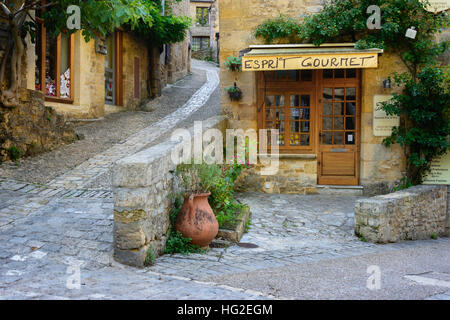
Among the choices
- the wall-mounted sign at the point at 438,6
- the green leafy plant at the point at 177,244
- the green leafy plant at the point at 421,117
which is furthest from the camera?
the wall-mounted sign at the point at 438,6

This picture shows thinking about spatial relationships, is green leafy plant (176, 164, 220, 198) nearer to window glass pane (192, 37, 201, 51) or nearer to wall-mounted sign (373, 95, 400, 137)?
wall-mounted sign (373, 95, 400, 137)

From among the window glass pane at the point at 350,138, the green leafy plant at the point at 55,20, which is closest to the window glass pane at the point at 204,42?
the green leafy plant at the point at 55,20

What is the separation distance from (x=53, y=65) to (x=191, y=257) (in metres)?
8.01

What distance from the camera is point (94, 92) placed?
1171 centimetres

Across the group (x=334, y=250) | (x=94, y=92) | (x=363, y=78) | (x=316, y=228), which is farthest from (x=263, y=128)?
(x=94, y=92)

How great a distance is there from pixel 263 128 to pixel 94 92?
5.52 metres

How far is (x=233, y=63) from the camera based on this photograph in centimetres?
846

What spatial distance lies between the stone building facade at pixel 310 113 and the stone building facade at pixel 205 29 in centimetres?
2551

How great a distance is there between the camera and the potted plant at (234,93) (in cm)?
854

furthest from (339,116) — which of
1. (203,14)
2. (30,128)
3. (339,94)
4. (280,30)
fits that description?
(203,14)

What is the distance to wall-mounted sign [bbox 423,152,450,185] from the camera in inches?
315

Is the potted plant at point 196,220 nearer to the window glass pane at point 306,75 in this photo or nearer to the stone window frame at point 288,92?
the stone window frame at point 288,92
